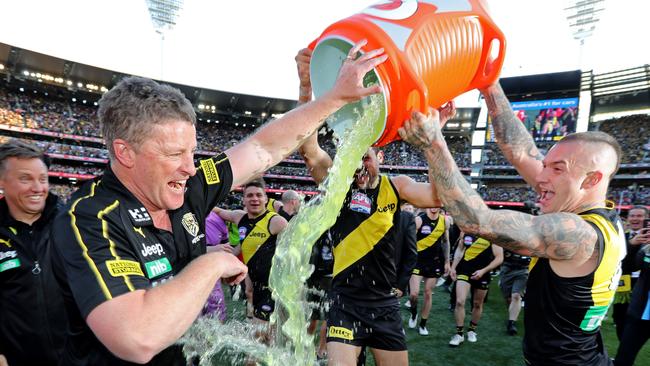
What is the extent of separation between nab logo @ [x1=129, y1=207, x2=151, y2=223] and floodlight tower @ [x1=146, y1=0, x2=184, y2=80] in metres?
44.5

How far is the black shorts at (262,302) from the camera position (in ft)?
18.5

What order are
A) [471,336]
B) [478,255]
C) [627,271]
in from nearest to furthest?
[627,271]
[471,336]
[478,255]

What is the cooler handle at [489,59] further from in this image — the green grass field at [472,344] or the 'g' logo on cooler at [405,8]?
the green grass field at [472,344]

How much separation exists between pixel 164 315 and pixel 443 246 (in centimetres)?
860

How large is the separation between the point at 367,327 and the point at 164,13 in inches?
1742

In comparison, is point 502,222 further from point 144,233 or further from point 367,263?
point 367,263

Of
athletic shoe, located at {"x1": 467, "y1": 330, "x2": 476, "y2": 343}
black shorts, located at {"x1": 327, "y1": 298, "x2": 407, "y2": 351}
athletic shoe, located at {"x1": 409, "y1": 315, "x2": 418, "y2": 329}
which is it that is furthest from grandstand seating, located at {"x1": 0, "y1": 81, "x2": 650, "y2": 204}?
black shorts, located at {"x1": 327, "y1": 298, "x2": 407, "y2": 351}

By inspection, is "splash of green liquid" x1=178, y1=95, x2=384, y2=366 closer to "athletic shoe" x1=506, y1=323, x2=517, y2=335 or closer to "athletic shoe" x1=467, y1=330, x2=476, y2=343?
"athletic shoe" x1=467, y1=330, x2=476, y2=343

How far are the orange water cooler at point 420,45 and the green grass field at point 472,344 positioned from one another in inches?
160

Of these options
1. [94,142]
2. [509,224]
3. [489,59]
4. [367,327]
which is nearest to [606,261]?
[509,224]

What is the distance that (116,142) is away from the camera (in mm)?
1582

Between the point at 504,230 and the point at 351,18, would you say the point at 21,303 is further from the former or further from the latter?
the point at 504,230

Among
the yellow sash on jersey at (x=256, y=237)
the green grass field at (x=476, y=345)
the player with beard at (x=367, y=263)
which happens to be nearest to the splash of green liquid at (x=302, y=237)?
the player with beard at (x=367, y=263)

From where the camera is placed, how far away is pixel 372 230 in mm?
3596
